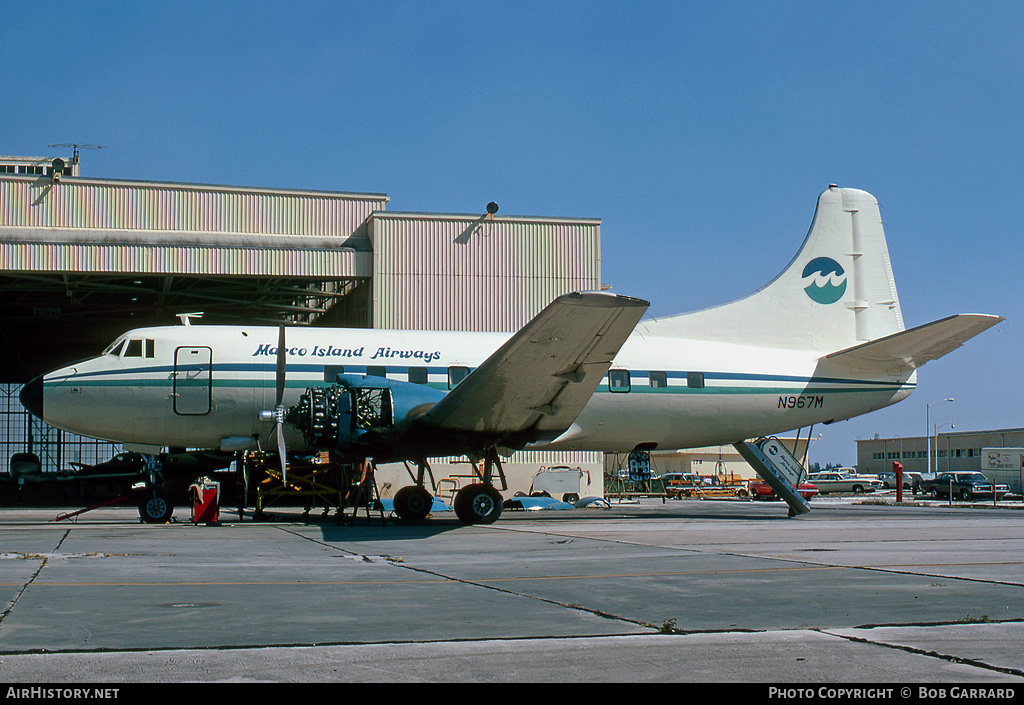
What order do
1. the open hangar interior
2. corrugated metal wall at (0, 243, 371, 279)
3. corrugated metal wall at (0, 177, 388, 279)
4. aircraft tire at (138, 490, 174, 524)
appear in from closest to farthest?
aircraft tire at (138, 490, 174, 524)
corrugated metal wall at (0, 243, 371, 279)
corrugated metal wall at (0, 177, 388, 279)
the open hangar interior

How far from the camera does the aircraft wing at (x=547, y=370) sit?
1443 cm

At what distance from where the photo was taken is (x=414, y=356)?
2086cm

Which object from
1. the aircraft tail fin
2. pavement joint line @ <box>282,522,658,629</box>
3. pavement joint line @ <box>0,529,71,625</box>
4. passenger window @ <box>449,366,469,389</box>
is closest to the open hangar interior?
passenger window @ <box>449,366,469,389</box>

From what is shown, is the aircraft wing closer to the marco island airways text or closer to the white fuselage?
the white fuselage

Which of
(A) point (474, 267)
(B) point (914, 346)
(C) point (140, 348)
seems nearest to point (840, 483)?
(A) point (474, 267)

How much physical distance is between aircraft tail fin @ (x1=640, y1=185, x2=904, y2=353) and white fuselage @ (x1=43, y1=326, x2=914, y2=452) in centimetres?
59

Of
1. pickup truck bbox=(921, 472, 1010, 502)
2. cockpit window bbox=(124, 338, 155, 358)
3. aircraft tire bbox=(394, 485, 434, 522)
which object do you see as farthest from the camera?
pickup truck bbox=(921, 472, 1010, 502)

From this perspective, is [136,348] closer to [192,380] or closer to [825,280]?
[192,380]

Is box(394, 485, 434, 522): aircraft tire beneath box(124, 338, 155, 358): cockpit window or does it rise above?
beneath

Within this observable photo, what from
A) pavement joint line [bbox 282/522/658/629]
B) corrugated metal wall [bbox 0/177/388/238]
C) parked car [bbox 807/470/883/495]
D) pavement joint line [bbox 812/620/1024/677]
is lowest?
parked car [bbox 807/470/883/495]

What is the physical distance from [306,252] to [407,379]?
1338cm

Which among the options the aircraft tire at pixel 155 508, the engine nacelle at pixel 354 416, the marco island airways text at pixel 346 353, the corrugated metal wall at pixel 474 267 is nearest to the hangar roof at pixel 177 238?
the corrugated metal wall at pixel 474 267

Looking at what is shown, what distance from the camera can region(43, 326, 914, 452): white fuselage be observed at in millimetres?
19578

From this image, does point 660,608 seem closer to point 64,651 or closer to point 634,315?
point 64,651
